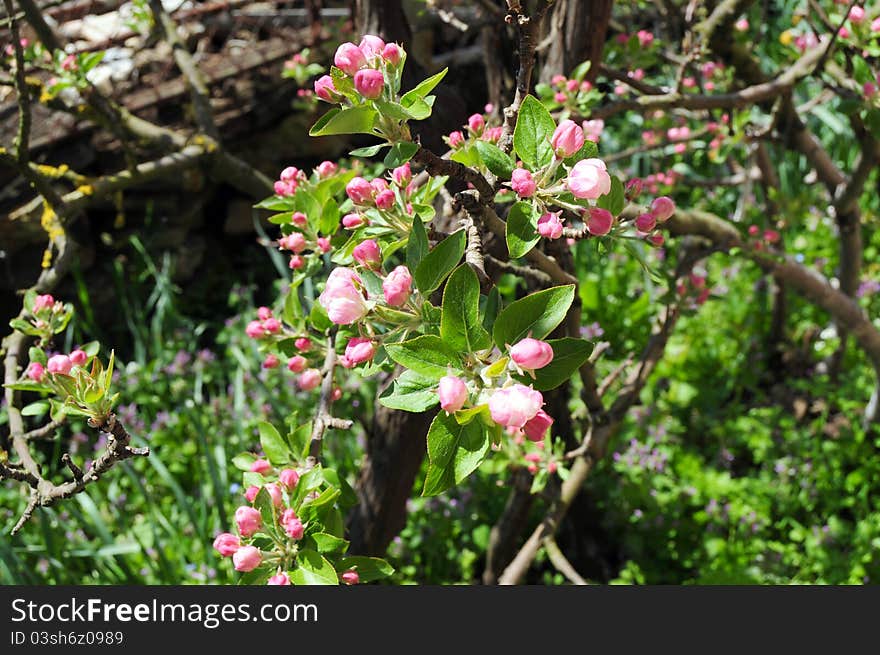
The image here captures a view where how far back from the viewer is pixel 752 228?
5.41ft

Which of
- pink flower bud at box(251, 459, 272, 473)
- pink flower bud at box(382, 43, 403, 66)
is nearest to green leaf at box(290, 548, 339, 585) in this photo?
pink flower bud at box(251, 459, 272, 473)

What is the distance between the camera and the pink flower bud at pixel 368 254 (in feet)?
2.39

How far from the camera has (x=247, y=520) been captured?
749mm

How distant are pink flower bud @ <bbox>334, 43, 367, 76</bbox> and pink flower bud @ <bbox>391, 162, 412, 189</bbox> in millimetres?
148

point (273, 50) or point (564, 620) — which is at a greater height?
point (273, 50)

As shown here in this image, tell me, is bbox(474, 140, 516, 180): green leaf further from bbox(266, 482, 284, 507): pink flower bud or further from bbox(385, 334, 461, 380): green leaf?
bbox(266, 482, 284, 507): pink flower bud

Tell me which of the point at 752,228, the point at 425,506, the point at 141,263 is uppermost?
the point at 752,228

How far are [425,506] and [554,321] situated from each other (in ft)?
4.84

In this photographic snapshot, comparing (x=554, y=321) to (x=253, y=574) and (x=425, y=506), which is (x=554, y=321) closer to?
(x=253, y=574)

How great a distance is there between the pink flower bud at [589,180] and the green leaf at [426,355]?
0.58 ft

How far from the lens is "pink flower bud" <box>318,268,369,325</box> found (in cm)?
68

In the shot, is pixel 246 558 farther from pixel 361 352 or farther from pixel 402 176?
pixel 402 176

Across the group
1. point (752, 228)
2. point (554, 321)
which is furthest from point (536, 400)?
point (752, 228)

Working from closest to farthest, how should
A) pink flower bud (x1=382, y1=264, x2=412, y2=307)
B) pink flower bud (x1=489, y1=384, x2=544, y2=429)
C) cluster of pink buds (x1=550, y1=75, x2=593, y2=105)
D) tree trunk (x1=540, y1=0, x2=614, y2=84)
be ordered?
pink flower bud (x1=489, y1=384, x2=544, y2=429)
pink flower bud (x1=382, y1=264, x2=412, y2=307)
cluster of pink buds (x1=550, y1=75, x2=593, y2=105)
tree trunk (x1=540, y1=0, x2=614, y2=84)
